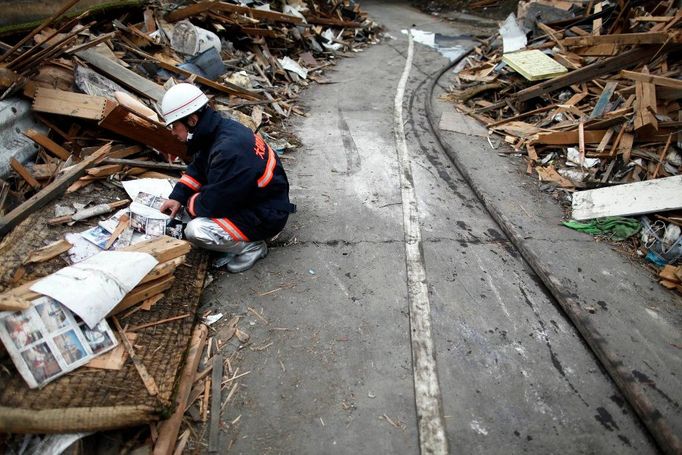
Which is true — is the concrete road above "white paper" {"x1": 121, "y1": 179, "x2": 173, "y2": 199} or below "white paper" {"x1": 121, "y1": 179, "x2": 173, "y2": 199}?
below

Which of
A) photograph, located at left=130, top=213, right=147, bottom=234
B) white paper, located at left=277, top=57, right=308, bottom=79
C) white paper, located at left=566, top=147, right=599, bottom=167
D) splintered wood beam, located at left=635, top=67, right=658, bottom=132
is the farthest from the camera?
white paper, located at left=277, top=57, right=308, bottom=79

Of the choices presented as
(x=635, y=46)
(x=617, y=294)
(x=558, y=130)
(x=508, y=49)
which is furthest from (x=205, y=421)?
(x=508, y=49)

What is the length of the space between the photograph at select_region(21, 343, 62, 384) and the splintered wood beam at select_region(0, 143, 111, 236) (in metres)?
1.60

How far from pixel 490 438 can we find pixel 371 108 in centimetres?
717

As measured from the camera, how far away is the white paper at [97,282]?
2.68 m

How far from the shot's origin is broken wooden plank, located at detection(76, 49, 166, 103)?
18.7 feet

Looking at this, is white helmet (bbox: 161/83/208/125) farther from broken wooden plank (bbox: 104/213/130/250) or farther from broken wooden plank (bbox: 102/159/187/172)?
broken wooden plank (bbox: 102/159/187/172)

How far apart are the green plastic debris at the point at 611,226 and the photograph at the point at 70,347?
5545 millimetres

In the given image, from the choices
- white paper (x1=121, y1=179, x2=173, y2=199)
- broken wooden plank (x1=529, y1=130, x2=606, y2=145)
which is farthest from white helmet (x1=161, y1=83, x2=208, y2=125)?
broken wooden plank (x1=529, y1=130, x2=606, y2=145)

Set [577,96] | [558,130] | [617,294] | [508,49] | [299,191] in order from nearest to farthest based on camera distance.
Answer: [617,294], [299,191], [558,130], [577,96], [508,49]


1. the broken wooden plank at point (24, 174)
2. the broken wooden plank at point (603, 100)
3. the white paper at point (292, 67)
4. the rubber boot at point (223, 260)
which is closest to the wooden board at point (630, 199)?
the broken wooden plank at point (603, 100)

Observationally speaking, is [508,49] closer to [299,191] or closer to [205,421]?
[299,191]

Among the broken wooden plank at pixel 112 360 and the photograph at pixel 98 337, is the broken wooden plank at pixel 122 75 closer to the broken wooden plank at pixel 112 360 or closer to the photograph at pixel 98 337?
the photograph at pixel 98 337

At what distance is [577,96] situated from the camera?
717 cm
